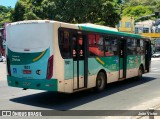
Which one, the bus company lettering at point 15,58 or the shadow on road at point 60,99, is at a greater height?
the bus company lettering at point 15,58

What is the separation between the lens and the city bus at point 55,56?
11264 mm

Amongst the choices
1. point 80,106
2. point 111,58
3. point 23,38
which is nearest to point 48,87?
point 80,106

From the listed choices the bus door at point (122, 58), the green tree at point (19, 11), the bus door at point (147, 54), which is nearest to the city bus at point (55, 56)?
the bus door at point (122, 58)

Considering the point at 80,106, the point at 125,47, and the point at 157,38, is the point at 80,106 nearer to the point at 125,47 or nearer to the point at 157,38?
the point at 125,47

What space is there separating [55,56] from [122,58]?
258 inches

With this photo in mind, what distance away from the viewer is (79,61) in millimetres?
12664

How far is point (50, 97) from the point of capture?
12961 millimetres

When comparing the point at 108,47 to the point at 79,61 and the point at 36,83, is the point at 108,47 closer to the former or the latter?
the point at 79,61

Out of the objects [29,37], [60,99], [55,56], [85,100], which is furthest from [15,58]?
[85,100]

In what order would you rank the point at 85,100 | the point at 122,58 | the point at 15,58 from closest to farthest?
the point at 15,58 < the point at 85,100 < the point at 122,58

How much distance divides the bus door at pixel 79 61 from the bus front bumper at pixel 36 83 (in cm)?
125

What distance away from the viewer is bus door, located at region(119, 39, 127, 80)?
16812mm

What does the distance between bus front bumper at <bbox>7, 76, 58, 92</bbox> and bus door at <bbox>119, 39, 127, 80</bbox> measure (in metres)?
6.31

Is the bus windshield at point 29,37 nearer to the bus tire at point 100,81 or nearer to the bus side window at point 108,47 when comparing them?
the bus tire at point 100,81
